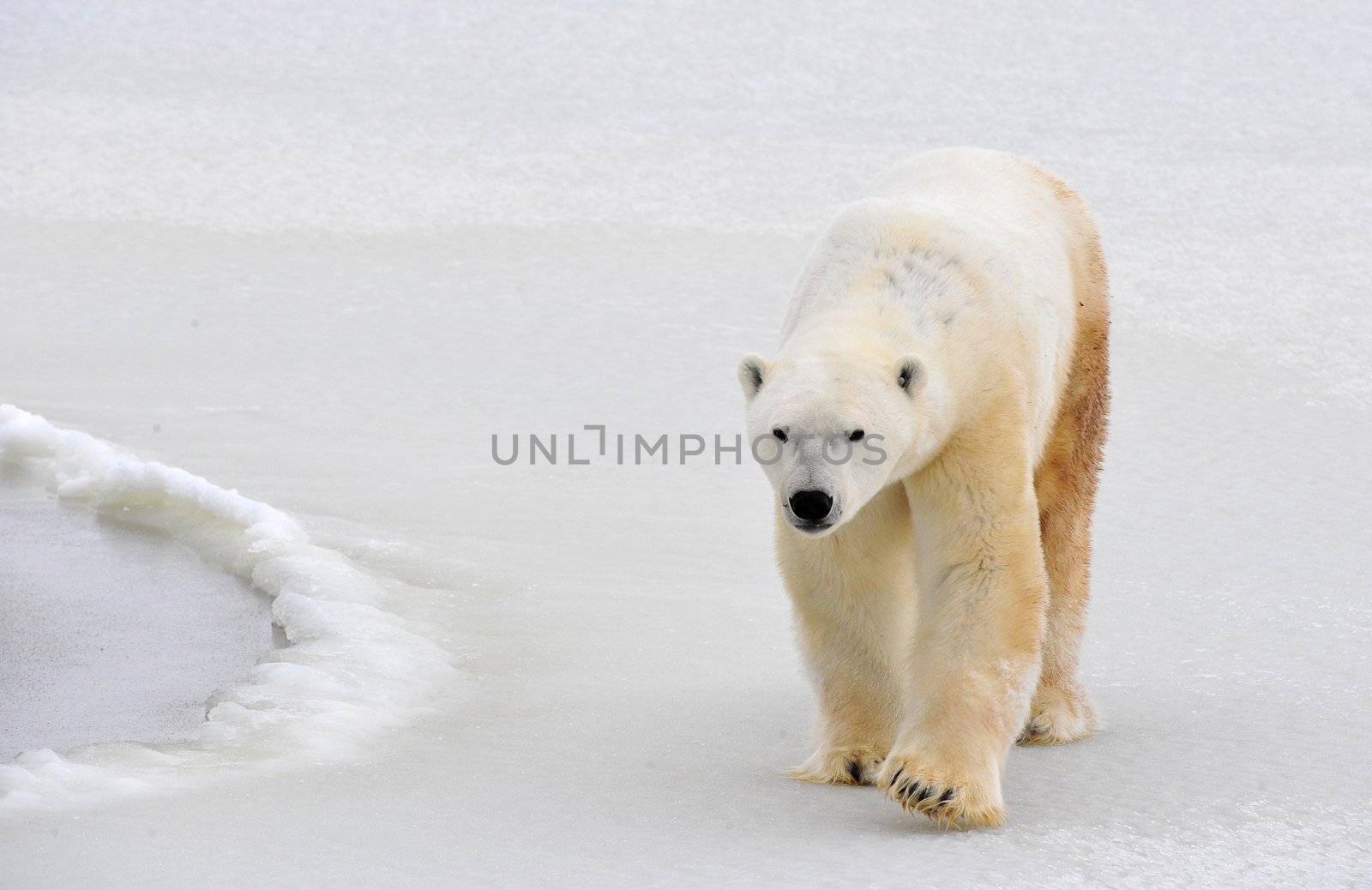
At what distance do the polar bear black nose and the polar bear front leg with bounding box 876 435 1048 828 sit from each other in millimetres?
433

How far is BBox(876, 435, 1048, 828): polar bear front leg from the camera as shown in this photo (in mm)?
3086

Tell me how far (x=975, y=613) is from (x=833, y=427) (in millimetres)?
520

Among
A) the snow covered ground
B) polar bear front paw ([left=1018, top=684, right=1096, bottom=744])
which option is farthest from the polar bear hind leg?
the snow covered ground

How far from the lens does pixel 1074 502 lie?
12.9 feet

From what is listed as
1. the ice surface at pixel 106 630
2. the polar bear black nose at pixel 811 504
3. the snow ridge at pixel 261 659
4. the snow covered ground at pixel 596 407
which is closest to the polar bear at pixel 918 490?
the polar bear black nose at pixel 811 504

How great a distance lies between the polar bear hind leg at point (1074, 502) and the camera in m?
3.73

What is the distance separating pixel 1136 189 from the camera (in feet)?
26.4

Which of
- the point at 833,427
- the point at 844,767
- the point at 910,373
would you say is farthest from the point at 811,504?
the point at 844,767

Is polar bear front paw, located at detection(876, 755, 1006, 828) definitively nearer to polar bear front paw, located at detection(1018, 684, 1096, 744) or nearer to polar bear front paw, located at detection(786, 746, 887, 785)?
polar bear front paw, located at detection(786, 746, 887, 785)

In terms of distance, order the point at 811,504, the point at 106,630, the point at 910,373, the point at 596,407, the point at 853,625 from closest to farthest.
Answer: the point at 811,504 → the point at 910,373 → the point at 853,625 → the point at 106,630 → the point at 596,407


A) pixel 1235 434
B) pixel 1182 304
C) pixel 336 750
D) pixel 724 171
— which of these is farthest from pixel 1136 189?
pixel 336 750

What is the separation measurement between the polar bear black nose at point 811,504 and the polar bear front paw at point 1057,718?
1.09m

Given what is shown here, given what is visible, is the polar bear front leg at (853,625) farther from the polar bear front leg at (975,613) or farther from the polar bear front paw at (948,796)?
the polar bear front paw at (948,796)

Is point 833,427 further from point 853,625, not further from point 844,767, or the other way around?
point 844,767
